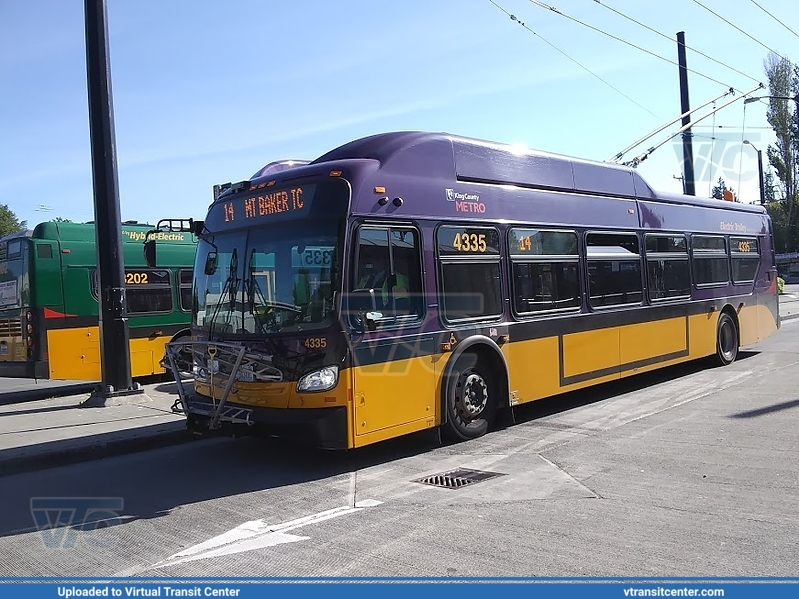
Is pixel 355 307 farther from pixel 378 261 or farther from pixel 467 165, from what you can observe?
pixel 467 165

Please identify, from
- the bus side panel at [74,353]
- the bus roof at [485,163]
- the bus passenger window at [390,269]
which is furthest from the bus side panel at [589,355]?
the bus side panel at [74,353]

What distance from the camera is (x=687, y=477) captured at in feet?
20.1

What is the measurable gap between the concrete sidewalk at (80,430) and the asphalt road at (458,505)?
22 cm

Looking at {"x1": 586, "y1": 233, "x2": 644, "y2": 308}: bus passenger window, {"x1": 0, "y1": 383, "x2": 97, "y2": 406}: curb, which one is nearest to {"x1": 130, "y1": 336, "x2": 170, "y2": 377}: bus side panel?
{"x1": 0, "y1": 383, "x2": 97, "y2": 406}: curb

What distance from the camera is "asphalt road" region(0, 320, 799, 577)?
443cm

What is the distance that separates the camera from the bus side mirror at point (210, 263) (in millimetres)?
7750

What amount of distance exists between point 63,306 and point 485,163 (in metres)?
8.32

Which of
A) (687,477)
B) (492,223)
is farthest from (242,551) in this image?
(492,223)

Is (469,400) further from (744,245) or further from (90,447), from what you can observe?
(744,245)

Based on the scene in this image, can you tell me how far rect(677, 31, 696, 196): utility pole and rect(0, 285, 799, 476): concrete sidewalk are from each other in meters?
16.1

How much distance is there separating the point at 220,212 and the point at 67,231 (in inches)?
257

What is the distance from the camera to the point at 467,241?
7.97 metres

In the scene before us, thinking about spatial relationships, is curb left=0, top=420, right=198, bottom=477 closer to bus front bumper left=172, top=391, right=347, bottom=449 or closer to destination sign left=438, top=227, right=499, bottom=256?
bus front bumper left=172, top=391, right=347, bottom=449
